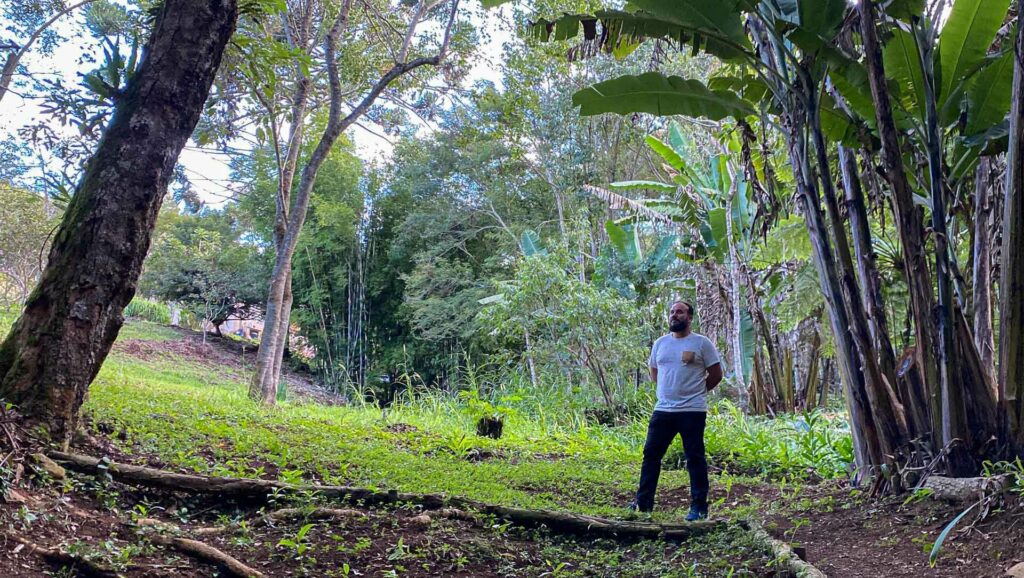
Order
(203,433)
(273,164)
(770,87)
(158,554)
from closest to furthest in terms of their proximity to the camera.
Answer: (158,554) < (770,87) < (203,433) < (273,164)

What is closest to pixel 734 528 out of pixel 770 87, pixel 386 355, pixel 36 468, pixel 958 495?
pixel 958 495

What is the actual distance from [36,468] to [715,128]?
38.3 ft

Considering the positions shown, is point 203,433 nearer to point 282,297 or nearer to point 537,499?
point 537,499

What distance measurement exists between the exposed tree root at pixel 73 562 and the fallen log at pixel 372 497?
936 mm

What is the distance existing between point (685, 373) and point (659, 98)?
1963 millimetres

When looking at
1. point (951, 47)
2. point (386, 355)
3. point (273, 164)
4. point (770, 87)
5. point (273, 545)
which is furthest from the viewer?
point (386, 355)

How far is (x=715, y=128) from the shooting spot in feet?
40.1

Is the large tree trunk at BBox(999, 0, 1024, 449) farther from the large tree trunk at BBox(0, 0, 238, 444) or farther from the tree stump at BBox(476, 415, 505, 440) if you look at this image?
the tree stump at BBox(476, 415, 505, 440)

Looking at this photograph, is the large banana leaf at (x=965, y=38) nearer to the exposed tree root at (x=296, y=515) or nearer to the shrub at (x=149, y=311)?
the exposed tree root at (x=296, y=515)

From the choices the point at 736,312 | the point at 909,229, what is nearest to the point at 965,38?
the point at 909,229

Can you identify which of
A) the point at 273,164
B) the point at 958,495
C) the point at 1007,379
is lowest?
the point at 958,495

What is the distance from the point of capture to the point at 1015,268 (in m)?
3.40

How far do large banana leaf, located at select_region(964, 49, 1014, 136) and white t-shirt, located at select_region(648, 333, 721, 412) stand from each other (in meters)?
2.15

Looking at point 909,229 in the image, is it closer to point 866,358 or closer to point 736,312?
point 866,358
